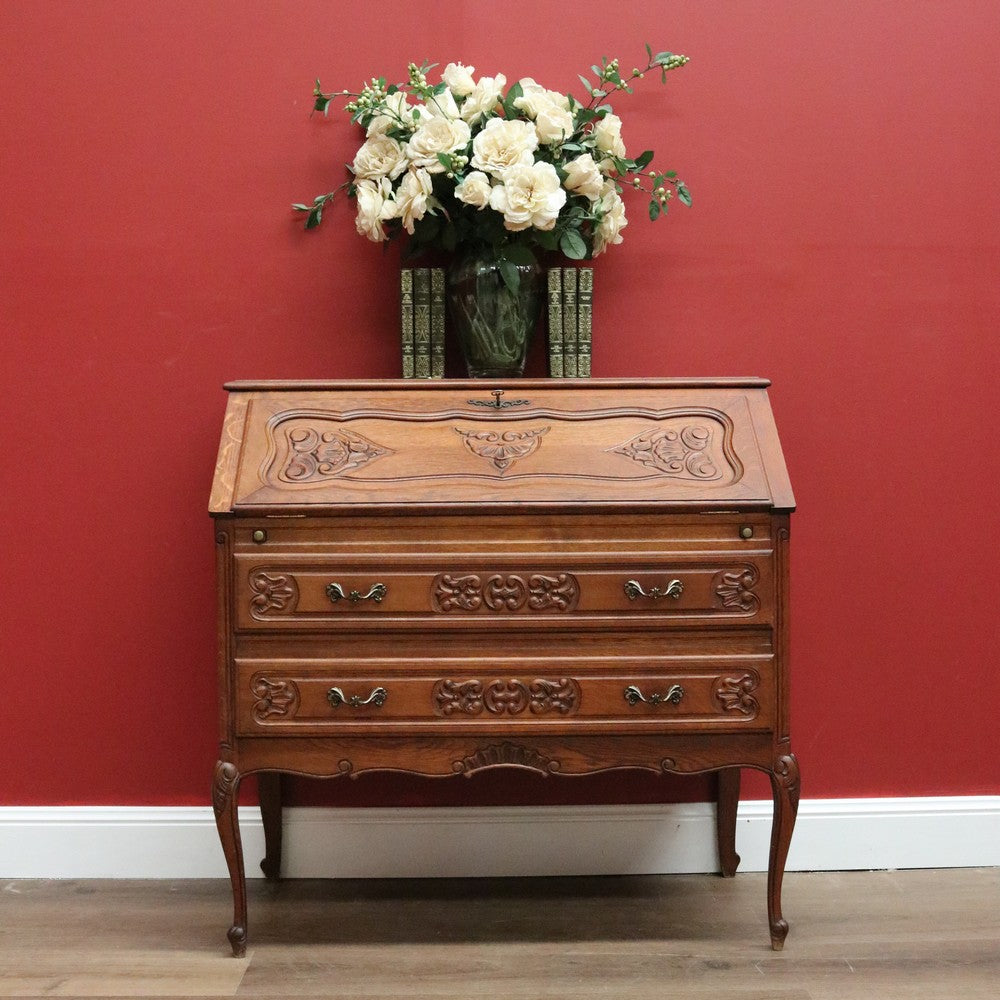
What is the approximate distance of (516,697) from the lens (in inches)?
77.0

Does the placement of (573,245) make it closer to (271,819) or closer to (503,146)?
(503,146)

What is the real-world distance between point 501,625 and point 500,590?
0.23ft

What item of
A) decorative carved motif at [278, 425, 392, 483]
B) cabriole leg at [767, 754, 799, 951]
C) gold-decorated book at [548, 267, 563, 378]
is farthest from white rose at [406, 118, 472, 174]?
cabriole leg at [767, 754, 799, 951]

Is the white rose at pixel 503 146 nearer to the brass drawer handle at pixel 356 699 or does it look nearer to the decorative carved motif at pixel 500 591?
the decorative carved motif at pixel 500 591

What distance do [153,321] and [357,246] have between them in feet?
1.82

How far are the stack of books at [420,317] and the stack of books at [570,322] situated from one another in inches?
10.5

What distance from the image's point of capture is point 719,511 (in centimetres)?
195

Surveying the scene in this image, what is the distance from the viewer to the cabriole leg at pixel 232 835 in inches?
77.1

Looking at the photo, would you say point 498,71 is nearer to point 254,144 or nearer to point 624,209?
point 624,209

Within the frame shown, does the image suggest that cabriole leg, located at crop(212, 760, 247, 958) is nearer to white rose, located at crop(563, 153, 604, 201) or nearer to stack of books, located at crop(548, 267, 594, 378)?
stack of books, located at crop(548, 267, 594, 378)

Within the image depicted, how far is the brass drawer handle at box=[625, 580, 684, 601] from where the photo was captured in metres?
1.95

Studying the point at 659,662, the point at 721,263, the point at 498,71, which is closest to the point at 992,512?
the point at 721,263

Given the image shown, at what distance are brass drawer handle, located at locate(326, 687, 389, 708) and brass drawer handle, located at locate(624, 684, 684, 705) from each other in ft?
1.62

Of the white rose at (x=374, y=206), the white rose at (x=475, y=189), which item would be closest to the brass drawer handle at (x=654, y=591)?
the white rose at (x=475, y=189)
